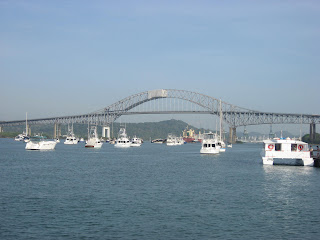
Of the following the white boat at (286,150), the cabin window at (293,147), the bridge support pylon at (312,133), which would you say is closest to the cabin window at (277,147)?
the white boat at (286,150)

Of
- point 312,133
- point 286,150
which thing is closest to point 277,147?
point 286,150

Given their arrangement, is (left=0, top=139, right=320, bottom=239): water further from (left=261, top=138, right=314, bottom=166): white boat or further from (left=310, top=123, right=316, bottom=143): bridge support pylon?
(left=310, top=123, right=316, bottom=143): bridge support pylon

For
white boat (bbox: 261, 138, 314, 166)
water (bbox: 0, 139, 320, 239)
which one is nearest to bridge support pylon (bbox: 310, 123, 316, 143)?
white boat (bbox: 261, 138, 314, 166)

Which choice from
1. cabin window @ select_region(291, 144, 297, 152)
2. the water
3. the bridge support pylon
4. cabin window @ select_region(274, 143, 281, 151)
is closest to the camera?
the water

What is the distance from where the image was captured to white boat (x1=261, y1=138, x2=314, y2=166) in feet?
173

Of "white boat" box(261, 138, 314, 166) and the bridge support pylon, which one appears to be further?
the bridge support pylon

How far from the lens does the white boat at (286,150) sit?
2073 inches

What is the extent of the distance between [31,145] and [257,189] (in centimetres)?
7515

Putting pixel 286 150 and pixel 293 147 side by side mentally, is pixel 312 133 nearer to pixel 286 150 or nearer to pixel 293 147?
pixel 293 147

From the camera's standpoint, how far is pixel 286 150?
173ft

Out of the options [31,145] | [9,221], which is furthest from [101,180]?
[31,145]

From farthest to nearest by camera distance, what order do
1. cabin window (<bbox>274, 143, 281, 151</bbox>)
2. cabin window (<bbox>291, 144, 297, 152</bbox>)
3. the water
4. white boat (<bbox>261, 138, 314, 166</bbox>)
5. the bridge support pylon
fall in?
the bridge support pylon
cabin window (<bbox>274, 143, 281, 151</bbox>)
cabin window (<bbox>291, 144, 297, 152</bbox>)
white boat (<bbox>261, 138, 314, 166</bbox>)
the water

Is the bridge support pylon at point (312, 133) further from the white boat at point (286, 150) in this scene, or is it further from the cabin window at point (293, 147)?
the cabin window at point (293, 147)

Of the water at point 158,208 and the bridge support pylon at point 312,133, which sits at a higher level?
the bridge support pylon at point 312,133
